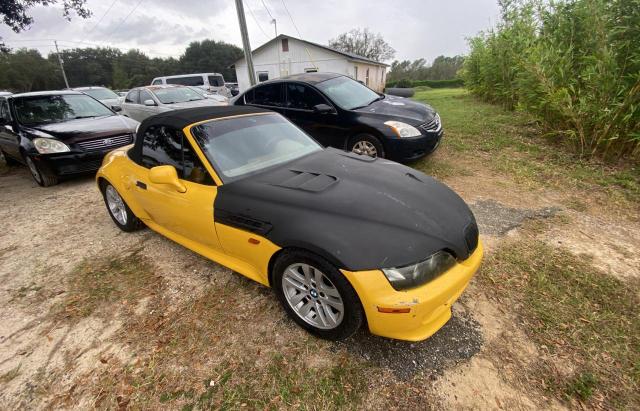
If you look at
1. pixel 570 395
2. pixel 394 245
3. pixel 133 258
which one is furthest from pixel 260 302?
pixel 570 395

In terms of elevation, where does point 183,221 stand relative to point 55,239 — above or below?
above

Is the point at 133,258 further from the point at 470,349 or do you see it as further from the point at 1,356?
the point at 470,349

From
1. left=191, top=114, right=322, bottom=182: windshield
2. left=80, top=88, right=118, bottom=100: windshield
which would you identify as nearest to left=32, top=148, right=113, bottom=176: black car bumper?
left=191, top=114, right=322, bottom=182: windshield

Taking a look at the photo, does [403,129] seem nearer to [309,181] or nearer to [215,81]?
[309,181]

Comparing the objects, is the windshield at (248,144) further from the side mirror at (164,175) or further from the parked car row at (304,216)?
the side mirror at (164,175)

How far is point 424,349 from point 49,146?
631 cm

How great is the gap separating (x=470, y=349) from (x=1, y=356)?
3230 mm

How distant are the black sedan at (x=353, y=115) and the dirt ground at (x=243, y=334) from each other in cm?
158

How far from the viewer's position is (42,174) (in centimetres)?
541

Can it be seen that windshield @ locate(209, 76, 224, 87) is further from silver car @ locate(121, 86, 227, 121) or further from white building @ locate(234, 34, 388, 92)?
silver car @ locate(121, 86, 227, 121)

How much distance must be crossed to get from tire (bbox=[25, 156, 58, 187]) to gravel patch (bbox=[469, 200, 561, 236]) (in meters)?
6.77

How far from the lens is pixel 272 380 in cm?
187

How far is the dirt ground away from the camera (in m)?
1.81

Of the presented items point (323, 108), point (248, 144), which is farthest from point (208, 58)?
point (248, 144)
